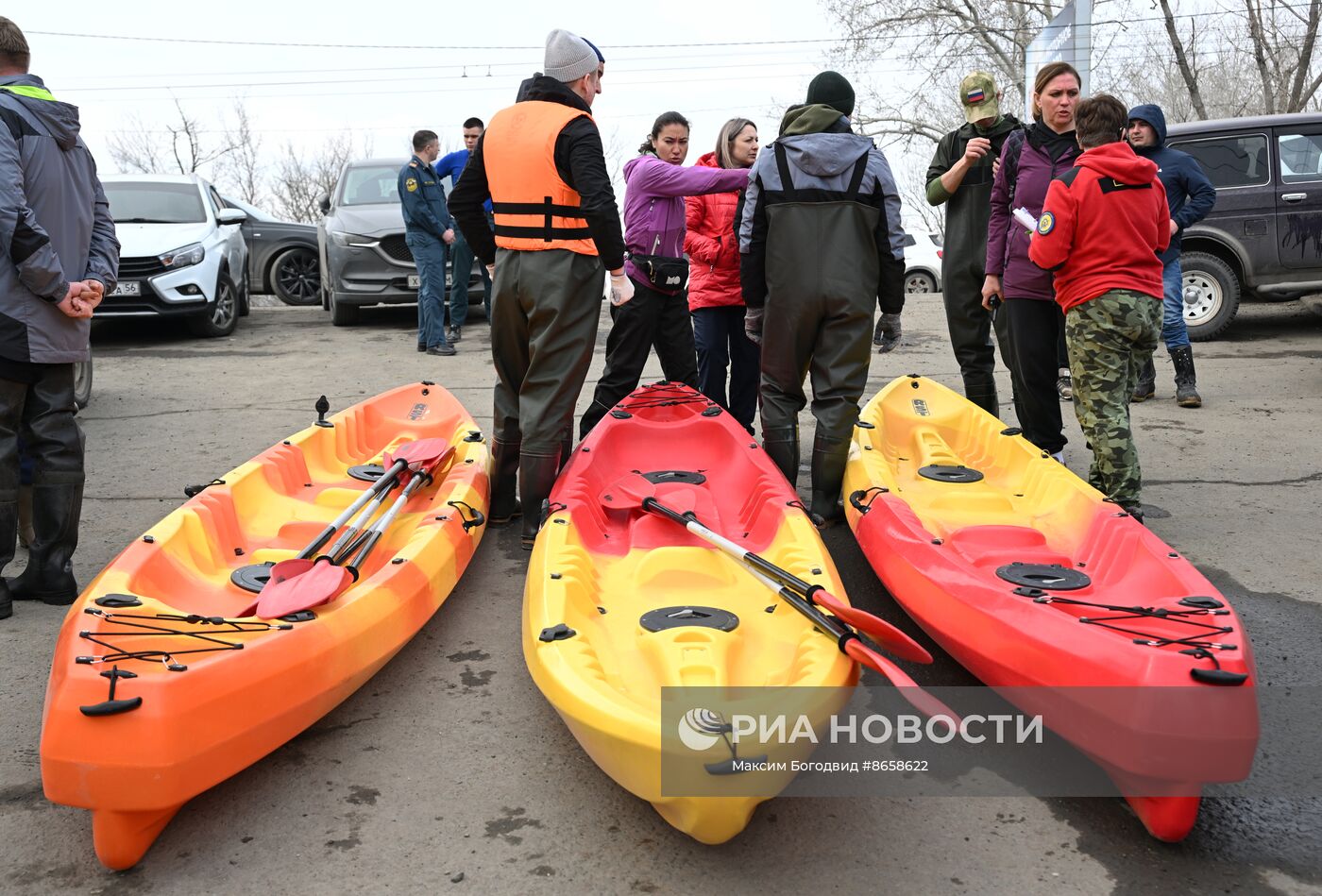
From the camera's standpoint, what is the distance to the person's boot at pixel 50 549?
13.6 ft

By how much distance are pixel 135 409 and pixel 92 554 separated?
11.3ft

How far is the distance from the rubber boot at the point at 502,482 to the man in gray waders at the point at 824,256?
133cm

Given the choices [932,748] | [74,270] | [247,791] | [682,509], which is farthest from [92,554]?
[932,748]

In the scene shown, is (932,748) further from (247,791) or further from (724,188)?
(724,188)

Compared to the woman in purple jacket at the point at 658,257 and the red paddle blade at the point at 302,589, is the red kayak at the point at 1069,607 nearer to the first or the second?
the woman in purple jacket at the point at 658,257

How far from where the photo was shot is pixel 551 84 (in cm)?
462

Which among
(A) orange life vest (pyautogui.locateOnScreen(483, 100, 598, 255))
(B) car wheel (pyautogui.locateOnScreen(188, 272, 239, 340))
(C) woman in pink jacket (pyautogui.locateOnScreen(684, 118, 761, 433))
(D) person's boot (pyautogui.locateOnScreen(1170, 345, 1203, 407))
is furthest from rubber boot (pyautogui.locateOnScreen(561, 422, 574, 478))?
(B) car wheel (pyautogui.locateOnScreen(188, 272, 239, 340))

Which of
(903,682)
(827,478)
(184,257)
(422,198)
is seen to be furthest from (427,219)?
(903,682)

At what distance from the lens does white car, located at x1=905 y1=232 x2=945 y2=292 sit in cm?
1488

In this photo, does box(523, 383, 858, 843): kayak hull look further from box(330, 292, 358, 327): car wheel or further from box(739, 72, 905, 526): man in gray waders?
box(330, 292, 358, 327): car wheel

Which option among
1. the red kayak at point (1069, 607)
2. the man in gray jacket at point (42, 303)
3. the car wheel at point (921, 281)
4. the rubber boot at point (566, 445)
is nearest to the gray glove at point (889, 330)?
the red kayak at point (1069, 607)

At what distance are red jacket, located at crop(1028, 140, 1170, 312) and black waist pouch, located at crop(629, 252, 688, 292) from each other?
1925 millimetres

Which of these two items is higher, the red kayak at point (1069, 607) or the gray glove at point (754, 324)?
the gray glove at point (754, 324)

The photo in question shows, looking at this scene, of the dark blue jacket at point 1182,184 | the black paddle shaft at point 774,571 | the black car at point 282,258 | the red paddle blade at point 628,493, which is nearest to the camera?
the black paddle shaft at point 774,571
